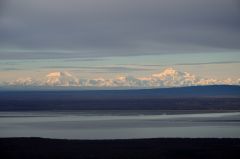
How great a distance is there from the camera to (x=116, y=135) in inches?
1361
